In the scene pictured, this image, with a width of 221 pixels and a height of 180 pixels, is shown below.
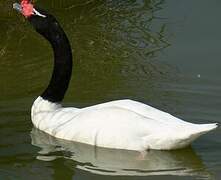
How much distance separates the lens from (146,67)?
28.1 ft

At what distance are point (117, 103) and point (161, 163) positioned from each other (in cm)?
68

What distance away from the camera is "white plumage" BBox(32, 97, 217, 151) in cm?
624

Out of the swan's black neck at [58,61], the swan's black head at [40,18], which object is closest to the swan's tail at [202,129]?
the swan's black neck at [58,61]

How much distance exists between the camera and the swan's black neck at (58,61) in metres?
7.14

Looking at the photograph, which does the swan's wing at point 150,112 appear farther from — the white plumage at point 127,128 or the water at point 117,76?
the water at point 117,76

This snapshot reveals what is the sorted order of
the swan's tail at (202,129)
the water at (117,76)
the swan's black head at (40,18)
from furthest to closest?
the swan's black head at (40,18) → the water at (117,76) → the swan's tail at (202,129)

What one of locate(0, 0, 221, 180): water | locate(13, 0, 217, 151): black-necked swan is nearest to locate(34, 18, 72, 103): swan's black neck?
locate(13, 0, 217, 151): black-necked swan

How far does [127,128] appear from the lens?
6.43 metres

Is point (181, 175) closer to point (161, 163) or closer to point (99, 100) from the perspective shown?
point (161, 163)

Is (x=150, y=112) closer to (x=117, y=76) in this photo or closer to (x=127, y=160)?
(x=127, y=160)

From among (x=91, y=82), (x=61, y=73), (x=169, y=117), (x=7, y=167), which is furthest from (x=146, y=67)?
(x=7, y=167)

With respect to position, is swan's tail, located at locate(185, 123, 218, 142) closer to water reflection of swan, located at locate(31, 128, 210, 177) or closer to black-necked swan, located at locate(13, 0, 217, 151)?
black-necked swan, located at locate(13, 0, 217, 151)

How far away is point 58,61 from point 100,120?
895 mm

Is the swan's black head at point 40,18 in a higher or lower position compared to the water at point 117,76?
higher
